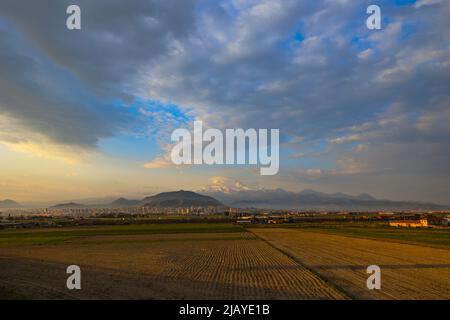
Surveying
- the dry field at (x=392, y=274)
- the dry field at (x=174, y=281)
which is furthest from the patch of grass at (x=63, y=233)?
the dry field at (x=392, y=274)

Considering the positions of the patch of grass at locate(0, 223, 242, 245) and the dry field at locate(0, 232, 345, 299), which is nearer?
the dry field at locate(0, 232, 345, 299)

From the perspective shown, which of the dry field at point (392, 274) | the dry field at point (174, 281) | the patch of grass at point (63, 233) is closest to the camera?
the dry field at point (174, 281)

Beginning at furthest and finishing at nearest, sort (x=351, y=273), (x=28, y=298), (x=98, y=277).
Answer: (x=351, y=273), (x=98, y=277), (x=28, y=298)

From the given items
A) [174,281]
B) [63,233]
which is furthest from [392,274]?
[63,233]

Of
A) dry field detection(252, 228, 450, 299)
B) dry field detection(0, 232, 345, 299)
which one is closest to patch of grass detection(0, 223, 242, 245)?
dry field detection(0, 232, 345, 299)

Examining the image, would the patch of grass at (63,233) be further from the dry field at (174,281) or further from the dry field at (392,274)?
the dry field at (392,274)

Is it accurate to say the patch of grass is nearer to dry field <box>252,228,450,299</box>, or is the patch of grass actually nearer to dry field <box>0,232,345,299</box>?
dry field <box>0,232,345,299</box>

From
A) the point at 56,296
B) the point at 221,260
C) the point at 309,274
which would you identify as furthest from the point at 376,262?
the point at 56,296

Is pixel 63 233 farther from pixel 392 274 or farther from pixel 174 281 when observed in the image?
pixel 392 274
